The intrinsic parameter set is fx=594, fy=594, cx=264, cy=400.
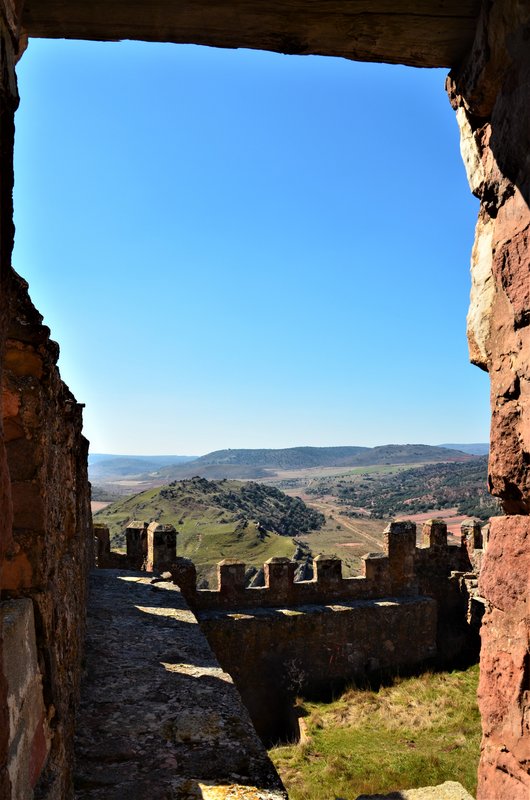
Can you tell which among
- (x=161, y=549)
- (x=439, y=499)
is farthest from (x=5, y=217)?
(x=439, y=499)

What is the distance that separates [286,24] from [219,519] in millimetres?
24660

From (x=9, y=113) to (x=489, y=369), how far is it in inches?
74.8

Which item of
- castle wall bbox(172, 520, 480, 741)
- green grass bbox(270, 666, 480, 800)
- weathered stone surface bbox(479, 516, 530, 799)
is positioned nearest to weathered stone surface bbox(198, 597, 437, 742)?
castle wall bbox(172, 520, 480, 741)

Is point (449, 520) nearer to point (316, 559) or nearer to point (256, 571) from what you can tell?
point (256, 571)

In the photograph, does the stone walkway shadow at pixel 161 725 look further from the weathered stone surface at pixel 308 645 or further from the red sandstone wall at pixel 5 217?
the weathered stone surface at pixel 308 645

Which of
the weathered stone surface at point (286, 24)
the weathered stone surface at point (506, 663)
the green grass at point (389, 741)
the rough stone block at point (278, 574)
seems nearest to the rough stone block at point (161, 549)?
the rough stone block at point (278, 574)

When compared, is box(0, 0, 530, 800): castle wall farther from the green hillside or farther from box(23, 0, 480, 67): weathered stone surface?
the green hillside

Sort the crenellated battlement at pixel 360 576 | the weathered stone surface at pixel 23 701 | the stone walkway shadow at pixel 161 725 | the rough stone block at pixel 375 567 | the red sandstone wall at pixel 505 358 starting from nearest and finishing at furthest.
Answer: the weathered stone surface at pixel 23 701 < the red sandstone wall at pixel 505 358 < the stone walkway shadow at pixel 161 725 < the crenellated battlement at pixel 360 576 < the rough stone block at pixel 375 567

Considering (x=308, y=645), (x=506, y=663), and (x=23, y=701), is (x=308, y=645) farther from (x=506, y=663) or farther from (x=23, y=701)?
(x=23, y=701)

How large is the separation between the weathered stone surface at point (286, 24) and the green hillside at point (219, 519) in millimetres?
16800

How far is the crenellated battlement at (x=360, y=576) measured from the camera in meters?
11.6

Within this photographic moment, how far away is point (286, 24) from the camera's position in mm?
2244

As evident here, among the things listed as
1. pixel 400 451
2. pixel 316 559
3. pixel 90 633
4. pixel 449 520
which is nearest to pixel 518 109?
pixel 90 633

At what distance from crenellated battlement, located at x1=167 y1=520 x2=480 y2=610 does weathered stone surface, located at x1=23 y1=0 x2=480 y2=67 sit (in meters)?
10.2
